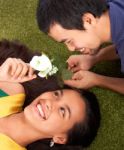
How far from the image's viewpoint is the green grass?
2.94m

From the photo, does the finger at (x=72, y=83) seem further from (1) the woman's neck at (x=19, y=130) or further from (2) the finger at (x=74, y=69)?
(1) the woman's neck at (x=19, y=130)

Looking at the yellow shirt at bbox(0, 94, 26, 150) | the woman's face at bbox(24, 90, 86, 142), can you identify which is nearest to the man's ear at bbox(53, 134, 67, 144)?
the woman's face at bbox(24, 90, 86, 142)

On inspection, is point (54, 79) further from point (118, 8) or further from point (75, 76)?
point (118, 8)

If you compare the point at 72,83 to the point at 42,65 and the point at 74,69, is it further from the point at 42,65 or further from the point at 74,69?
the point at 42,65

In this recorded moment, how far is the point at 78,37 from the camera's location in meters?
2.46

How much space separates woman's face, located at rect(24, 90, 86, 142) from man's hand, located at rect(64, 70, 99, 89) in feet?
0.92

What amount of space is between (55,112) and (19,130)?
10.5 inches

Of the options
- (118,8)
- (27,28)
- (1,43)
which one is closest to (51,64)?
(118,8)

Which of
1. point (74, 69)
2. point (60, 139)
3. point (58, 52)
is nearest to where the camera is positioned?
point (60, 139)

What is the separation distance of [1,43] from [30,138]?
0.85 m

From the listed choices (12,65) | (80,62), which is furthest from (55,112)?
(80,62)

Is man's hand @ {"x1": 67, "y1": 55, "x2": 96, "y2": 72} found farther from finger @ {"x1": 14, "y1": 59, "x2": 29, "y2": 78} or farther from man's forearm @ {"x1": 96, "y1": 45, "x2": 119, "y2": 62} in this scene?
finger @ {"x1": 14, "y1": 59, "x2": 29, "y2": 78}

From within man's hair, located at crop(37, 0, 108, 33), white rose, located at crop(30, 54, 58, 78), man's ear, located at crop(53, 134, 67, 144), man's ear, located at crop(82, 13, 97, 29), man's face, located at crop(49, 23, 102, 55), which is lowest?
man's ear, located at crop(53, 134, 67, 144)

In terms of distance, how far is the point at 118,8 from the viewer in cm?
242
